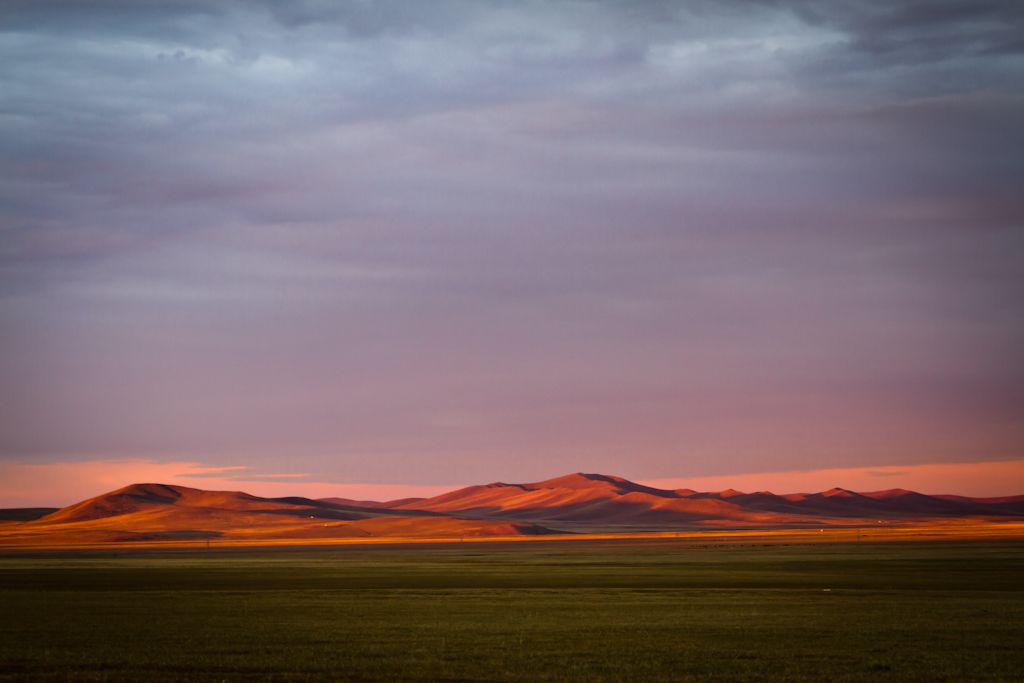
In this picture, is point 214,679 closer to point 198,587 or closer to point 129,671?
point 129,671

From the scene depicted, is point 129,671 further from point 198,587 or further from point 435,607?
point 198,587

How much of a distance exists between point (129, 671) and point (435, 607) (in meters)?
18.8

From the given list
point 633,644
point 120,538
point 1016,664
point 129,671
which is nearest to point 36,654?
point 129,671

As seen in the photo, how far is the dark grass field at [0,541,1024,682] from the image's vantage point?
2514 cm

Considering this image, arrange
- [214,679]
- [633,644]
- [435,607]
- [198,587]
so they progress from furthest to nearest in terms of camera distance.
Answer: [198,587], [435,607], [633,644], [214,679]

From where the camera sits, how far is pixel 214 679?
23.7 m

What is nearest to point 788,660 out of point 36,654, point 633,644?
point 633,644

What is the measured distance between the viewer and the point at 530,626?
114 feet

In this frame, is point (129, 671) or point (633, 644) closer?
point (129, 671)

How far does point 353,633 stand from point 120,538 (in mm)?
177935

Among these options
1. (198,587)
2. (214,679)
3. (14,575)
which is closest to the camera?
(214,679)

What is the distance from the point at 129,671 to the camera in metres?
24.8

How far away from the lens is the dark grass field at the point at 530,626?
2514 cm

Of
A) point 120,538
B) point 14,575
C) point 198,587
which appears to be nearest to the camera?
point 198,587
